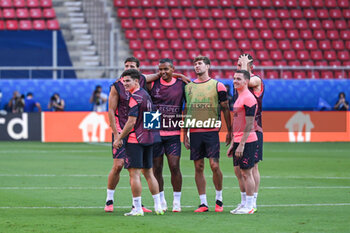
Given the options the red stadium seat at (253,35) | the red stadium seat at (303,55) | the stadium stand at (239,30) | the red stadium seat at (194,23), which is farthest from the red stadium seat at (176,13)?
the red stadium seat at (303,55)

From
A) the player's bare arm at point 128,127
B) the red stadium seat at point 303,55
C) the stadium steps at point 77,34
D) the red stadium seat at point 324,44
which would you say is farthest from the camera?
the red stadium seat at point 324,44

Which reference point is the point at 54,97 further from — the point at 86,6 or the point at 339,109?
the point at 339,109

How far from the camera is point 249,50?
33125 mm

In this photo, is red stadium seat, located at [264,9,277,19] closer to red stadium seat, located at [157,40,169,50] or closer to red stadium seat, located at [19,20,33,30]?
red stadium seat, located at [157,40,169,50]

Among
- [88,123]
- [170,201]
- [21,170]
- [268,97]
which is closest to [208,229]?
[170,201]

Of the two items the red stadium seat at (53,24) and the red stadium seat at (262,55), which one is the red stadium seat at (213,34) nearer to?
the red stadium seat at (262,55)

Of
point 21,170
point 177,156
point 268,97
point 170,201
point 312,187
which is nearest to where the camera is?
point 177,156

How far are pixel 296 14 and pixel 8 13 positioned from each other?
12.8 meters

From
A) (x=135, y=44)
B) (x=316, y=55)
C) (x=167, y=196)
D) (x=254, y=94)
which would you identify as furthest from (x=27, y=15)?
(x=254, y=94)

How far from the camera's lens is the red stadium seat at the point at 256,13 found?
34656 mm

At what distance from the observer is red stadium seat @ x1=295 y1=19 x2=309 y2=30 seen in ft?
114

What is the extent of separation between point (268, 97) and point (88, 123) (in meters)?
6.86

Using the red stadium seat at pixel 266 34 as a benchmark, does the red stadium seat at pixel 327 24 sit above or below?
above

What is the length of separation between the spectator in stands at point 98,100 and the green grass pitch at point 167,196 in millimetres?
4712
